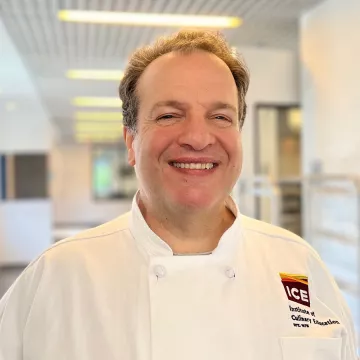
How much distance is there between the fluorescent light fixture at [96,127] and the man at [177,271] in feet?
20.9

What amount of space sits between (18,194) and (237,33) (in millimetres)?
4333

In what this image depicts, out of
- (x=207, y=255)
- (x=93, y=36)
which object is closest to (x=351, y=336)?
(x=207, y=255)

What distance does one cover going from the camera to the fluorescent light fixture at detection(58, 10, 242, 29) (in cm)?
262

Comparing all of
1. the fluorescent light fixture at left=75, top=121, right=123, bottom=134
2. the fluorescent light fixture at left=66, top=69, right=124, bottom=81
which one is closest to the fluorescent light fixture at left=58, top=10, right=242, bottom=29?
the fluorescent light fixture at left=66, top=69, right=124, bottom=81

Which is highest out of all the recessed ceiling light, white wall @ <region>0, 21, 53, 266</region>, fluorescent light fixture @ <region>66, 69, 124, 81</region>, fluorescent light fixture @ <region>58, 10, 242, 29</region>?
fluorescent light fixture @ <region>66, 69, 124, 81</region>

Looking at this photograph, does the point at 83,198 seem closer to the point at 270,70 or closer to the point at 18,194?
the point at 18,194

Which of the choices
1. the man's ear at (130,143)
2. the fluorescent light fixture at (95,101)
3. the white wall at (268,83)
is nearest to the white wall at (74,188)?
the fluorescent light fixture at (95,101)

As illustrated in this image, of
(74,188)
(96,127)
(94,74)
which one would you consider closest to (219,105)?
(94,74)

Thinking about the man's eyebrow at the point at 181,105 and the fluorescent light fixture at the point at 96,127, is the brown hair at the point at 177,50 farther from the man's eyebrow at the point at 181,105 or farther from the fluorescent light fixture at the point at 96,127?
the fluorescent light fixture at the point at 96,127

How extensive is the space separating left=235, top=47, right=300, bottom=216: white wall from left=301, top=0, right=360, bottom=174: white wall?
252 millimetres

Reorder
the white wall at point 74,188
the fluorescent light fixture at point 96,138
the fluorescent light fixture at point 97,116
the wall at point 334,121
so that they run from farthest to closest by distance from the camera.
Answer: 1. the white wall at point 74,188
2. the fluorescent light fixture at point 96,138
3. the fluorescent light fixture at point 97,116
4. the wall at point 334,121

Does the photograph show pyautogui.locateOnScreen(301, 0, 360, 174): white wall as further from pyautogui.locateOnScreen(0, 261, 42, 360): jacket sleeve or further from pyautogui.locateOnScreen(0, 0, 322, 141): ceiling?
pyautogui.locateOnScreen(0, 261, 42, 360): jacket sleeve

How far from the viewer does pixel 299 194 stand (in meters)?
3.29

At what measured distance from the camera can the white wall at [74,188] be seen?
11.4 meters
